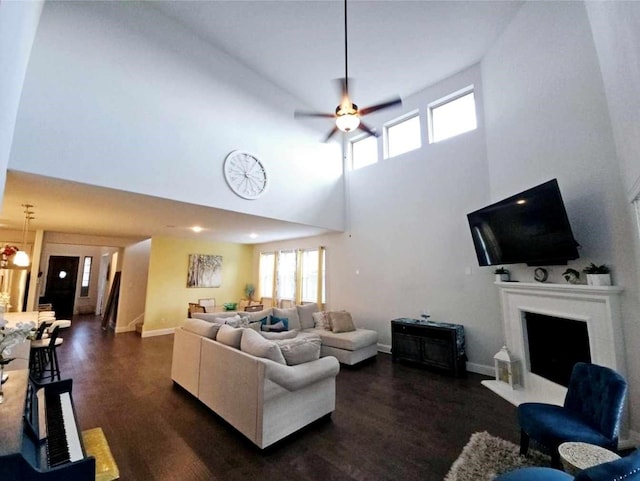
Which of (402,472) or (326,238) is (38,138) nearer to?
(402,472)

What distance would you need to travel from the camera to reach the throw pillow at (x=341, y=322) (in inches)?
205

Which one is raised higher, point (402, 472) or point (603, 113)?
point (603, 113)

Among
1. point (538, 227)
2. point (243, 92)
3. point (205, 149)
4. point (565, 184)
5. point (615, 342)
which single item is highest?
point (243, 92)

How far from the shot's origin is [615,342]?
8.71 feet

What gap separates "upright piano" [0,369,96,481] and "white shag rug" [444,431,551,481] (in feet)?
7.91

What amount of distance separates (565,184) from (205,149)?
491 cm

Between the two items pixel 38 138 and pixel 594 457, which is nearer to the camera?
pixel 594 457

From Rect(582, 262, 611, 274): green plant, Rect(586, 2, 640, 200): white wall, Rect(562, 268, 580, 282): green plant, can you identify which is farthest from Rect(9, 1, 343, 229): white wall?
Rect(586, 2, 640, 200): white wall

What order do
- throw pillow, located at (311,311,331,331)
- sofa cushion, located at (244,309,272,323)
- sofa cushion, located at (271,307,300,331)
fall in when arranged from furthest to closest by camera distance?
throw pillow, located at (311,311,331,331) < sofa cushion, located at (271,307,300,331) < sofa cushion, located at (244,309,272,323)

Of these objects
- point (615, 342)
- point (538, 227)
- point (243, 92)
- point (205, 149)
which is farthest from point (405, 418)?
point (243, 92)

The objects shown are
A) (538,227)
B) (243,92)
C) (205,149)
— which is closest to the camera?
(538,227)

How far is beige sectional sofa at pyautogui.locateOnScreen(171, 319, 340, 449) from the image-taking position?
2.46 m

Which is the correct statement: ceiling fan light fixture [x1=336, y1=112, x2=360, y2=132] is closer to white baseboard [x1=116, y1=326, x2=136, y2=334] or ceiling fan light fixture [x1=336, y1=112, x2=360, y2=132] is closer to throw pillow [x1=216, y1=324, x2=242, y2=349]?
throw pillow [x1=216, y1=324, x2=242, y2=349]

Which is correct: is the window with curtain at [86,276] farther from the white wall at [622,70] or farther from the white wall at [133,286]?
the white wall at [622,70]
